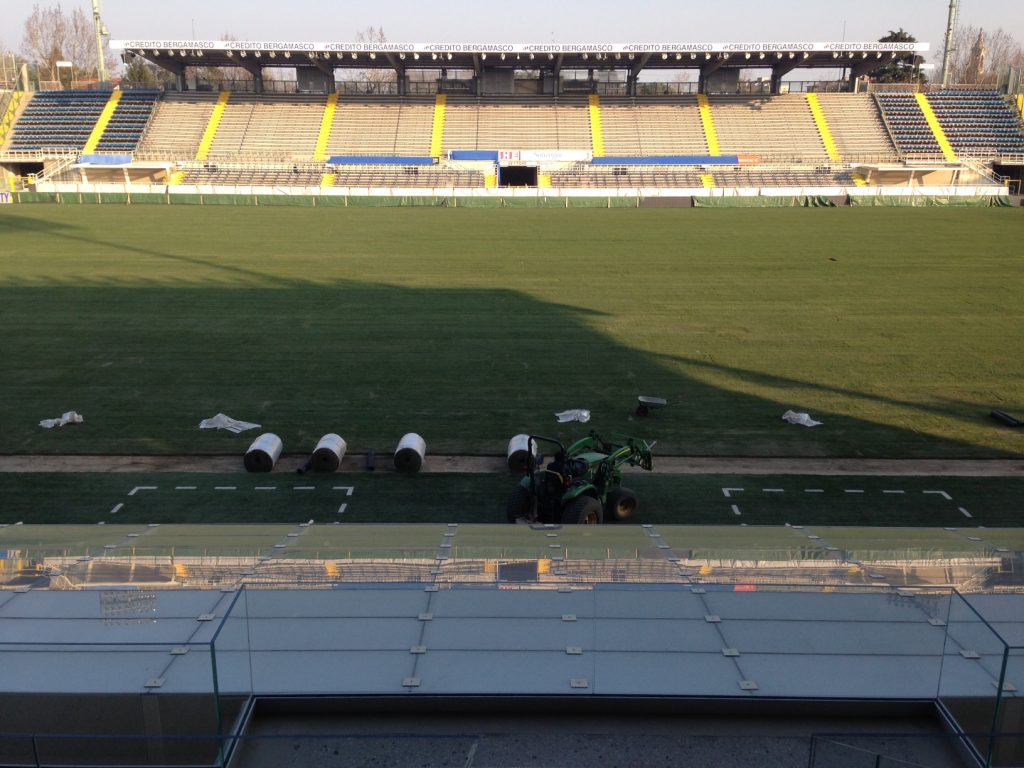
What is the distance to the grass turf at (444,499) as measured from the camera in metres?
12.2

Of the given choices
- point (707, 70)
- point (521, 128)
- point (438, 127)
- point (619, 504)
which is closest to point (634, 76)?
point (707, 70)

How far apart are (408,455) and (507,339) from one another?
8696 millimetres

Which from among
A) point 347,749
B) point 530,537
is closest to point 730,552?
point 530,537

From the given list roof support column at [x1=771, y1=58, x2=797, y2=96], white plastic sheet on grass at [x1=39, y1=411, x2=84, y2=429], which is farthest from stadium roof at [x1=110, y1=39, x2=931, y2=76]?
white plastic sheet on grass at [x1=39, y1=411, x2=84, y2=429]

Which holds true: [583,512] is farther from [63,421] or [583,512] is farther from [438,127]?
[438,127]

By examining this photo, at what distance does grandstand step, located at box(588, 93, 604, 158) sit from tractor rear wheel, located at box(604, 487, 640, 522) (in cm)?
6302

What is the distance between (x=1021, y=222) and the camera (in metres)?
46.1

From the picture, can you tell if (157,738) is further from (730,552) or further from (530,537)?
(730,552)

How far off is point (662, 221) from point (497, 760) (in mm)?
44963

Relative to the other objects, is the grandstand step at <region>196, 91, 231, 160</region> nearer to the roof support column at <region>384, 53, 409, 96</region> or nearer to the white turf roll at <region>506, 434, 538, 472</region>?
the roof support column at <region>384, 53, 409, 96</region>

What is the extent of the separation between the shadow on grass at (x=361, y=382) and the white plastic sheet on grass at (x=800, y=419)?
211 mm

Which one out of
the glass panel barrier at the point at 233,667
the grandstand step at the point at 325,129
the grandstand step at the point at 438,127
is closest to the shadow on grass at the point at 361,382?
the glass panel barrier at the point at 233,667

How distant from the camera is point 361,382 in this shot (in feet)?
61.0

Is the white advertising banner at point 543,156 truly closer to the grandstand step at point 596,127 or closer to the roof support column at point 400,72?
the grandstand step at point 596,127
